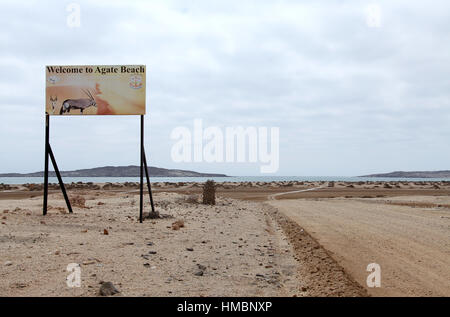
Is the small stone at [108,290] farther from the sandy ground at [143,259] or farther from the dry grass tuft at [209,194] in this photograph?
the dry grass tuft at [209,194]

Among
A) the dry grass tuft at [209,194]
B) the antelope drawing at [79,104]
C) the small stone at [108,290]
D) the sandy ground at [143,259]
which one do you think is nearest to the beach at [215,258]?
the sandy ground at [143,259]

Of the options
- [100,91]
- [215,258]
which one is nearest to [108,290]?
[215,258]

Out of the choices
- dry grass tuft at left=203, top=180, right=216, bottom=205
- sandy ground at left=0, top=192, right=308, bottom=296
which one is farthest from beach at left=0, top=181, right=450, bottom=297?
dry grass tuft at left=203, top=180, right=216, bottom=205

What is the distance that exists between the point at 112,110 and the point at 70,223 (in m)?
5.05

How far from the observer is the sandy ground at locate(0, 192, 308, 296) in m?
7.54

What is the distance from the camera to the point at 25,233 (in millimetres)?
12852

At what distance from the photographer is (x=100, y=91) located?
17641 mm

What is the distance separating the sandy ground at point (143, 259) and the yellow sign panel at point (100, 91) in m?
4.72

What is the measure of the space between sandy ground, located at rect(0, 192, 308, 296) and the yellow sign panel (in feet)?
15.5

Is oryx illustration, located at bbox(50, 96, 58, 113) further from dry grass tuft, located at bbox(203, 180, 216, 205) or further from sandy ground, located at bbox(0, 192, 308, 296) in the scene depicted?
dry grass tuft, located at bbox(203, 180, 216, 205)

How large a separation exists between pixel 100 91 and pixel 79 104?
1.05m

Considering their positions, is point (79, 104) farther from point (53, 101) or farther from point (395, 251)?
point (395, 251)
